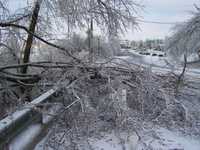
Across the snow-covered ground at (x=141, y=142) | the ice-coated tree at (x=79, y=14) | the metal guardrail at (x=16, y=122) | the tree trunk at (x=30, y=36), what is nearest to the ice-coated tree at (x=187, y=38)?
the ice-coated tree at (x=79, y=14)

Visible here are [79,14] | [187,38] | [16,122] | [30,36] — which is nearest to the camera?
[16,122]

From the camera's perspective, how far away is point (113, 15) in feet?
16.5

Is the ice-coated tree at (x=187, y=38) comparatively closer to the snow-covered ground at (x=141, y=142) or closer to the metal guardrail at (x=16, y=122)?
the snow-covered ground at (x=141, y=142)

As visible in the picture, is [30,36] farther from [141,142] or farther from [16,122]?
[141,142]

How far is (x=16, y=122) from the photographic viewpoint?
1.72 m

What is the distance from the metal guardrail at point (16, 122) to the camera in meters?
1.51

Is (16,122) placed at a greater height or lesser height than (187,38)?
lesser

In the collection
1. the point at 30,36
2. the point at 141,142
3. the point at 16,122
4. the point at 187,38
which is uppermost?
the point at 187,38

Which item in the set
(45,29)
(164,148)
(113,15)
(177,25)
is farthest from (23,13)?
(177,25)

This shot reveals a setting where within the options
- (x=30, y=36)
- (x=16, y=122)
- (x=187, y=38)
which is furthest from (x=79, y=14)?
(x=187, y=38)

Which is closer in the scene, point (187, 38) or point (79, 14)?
point (79, 14)

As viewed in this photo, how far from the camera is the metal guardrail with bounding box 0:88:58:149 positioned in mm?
1512

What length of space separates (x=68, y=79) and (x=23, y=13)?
3.60 meters

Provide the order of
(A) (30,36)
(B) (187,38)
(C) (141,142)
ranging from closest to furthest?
(C) (141,142) < (A) (30,36) < (B) (187,38)
